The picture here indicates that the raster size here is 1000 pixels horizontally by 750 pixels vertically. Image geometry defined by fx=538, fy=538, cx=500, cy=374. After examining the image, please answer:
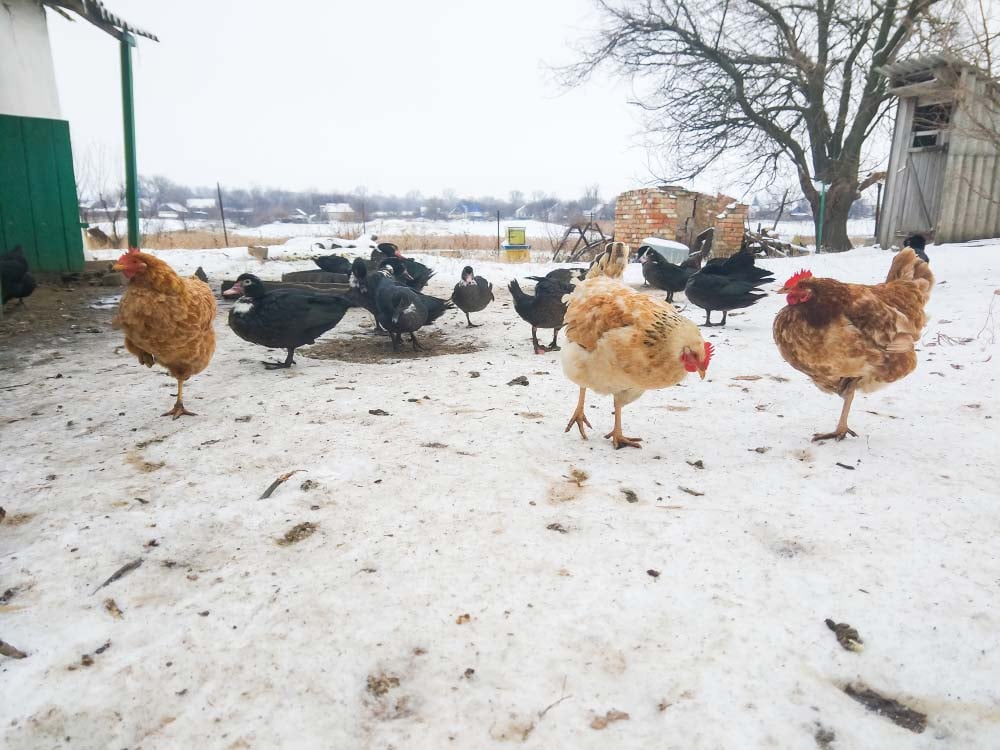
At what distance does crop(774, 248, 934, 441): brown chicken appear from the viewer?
3.24 m

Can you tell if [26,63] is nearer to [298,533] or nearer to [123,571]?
[123,571]

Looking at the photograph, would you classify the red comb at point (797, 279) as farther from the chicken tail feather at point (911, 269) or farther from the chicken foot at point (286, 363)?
the chicken foot at point (286, 363)

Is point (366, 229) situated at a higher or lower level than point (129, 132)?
lower

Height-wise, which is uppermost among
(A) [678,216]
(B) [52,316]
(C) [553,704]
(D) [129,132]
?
(D) [129,132]

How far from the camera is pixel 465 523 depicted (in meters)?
2.55

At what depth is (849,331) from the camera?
323 centimetres

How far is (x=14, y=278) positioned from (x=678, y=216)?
1482cm

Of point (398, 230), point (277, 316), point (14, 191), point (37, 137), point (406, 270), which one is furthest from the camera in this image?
point (398, 230)

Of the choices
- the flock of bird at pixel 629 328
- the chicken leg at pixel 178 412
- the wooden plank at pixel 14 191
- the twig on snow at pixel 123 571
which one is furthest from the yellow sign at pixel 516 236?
the twig on snow at pixel 123 571

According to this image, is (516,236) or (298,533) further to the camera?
(516,236)

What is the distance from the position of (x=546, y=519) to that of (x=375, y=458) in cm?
121

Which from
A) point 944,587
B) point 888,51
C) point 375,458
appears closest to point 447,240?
point 888,51

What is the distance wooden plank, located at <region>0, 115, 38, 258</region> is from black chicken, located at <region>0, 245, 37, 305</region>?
2085 millimetres

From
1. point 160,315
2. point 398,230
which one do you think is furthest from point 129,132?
point 398,230
